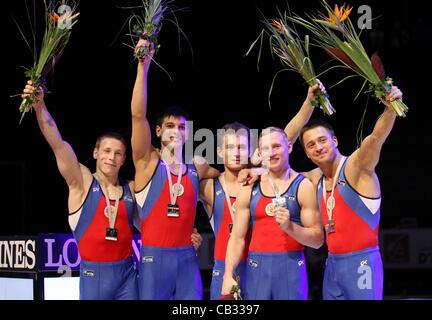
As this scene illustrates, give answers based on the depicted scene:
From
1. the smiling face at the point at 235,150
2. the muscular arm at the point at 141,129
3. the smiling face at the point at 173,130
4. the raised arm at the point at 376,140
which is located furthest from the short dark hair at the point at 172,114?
the raised arm at the point at 376,140

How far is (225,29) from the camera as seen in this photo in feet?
27.7

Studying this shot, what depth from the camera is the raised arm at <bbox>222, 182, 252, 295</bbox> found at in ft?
13.9

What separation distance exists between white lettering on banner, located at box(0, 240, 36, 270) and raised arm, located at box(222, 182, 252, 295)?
172cm

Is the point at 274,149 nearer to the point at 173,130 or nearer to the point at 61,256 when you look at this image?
the point at 173,130

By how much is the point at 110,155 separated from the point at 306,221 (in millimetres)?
1294

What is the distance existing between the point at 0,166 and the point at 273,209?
219 inches

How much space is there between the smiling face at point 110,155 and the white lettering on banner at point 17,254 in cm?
106

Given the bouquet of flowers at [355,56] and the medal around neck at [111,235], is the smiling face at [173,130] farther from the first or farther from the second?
the bouquet of flowers at [355,56]

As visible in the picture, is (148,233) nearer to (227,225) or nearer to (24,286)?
(227,225)

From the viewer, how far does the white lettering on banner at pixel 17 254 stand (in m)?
5.44

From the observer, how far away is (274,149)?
14.5ft

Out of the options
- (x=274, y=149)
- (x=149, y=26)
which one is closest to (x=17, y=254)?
(x=149, y=26)

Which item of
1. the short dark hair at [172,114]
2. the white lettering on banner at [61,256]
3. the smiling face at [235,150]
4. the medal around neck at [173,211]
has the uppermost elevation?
the short dark hair at [172,114]

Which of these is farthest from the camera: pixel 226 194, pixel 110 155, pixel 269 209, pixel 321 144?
pixel 226 194
